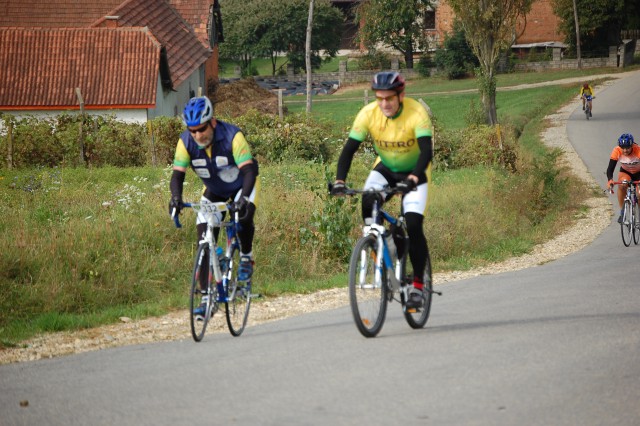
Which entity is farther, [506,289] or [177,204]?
[506,289]

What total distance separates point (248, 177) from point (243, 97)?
45.5m

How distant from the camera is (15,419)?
247 inches

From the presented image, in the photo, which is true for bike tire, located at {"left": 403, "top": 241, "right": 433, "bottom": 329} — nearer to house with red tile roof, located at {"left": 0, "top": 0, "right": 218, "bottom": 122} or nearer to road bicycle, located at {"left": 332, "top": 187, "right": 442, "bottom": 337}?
road bicycle, located at {"left": 332, "top": 187, "right": 442, "bottom": 337}

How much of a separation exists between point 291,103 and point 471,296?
53.1 metres

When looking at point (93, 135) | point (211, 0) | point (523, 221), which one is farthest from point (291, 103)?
point (523, 221)

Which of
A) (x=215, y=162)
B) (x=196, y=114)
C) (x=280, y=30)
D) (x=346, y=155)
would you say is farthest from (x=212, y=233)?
→ (x=280, y=30)

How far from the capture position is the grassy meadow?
36.9 ft

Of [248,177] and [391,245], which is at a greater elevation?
[248,177]

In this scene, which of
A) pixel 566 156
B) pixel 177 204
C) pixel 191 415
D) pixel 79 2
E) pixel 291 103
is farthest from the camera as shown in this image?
pixel 291 103

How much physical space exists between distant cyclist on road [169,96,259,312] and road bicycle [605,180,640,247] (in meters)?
9.42

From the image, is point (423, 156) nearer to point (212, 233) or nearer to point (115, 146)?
point (212, 233)

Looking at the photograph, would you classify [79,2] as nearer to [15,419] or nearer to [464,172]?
[464,172]

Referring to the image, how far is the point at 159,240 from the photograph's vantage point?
1327 cm

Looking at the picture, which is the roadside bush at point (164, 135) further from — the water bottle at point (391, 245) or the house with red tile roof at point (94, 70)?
the water bottle at point (391, 245)
